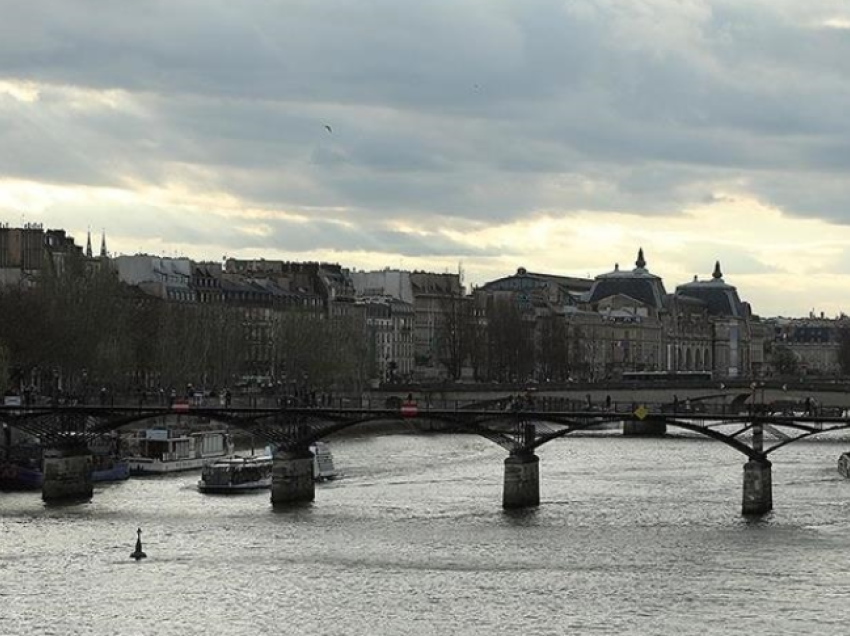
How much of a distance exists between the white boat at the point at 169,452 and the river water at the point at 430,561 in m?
4.77

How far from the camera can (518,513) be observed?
258 feet

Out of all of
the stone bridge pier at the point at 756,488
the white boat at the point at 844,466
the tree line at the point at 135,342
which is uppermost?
the tree line at the point at 135,342

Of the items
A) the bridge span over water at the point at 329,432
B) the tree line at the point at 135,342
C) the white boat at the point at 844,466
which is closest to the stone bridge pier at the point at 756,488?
the bridge span over water at the point at 329,432

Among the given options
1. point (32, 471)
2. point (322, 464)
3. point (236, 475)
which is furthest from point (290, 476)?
point (322, 464)

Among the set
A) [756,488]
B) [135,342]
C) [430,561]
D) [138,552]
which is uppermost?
[135,342]

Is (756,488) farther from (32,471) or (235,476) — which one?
(32,471)

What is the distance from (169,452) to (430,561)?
121 feet

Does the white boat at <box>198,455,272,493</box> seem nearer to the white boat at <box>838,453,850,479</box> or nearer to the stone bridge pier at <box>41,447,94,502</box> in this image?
the stone bridge pier at <box>41,447,94,502</box>

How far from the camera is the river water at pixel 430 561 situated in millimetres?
56156

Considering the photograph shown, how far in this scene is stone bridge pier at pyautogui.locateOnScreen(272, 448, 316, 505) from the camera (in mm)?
82375

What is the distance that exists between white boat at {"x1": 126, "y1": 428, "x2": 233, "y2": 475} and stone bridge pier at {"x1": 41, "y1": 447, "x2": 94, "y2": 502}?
1306 cm

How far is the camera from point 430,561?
216 feet

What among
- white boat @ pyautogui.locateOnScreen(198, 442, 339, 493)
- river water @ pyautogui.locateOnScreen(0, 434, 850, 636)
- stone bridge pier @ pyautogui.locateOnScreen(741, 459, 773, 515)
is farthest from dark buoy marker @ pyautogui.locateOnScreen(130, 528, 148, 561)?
stone bridge pier @ pyautogui.locateOnScreen(741, 459, 773, 515)

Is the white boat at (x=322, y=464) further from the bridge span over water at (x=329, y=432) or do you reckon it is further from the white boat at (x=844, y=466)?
the white boat at (x=844, y=466)
